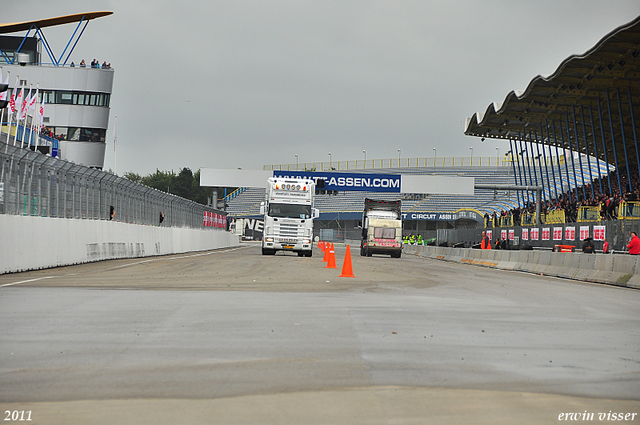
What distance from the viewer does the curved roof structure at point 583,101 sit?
39000 millimetres

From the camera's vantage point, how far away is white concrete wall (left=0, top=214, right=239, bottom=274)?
18.0 meters

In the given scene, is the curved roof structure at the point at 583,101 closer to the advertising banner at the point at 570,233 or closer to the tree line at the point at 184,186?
the advertising banner at the point at 570,233

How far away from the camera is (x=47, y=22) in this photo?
6962 cm

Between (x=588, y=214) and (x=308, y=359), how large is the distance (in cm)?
3041

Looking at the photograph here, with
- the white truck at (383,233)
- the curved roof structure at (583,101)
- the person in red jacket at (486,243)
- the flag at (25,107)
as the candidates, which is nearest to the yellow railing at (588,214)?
the curved roof structure at (583,101)

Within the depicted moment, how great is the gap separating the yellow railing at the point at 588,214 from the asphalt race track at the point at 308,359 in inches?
883

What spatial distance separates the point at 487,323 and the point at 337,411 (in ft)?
17.6

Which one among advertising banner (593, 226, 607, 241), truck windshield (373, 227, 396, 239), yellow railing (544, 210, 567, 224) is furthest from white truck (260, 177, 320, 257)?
yellow railing (544, 210, 567, 224)

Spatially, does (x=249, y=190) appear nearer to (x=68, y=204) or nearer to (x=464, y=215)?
(x=464, y=215)

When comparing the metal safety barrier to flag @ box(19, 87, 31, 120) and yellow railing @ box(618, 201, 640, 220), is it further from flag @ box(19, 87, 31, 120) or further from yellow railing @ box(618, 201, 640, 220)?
yellow railing @ box(618, 201, 640, 220)

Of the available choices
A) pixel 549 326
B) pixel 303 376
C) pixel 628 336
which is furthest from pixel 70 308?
pixel 628 336

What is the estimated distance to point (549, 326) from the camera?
9.65 meters

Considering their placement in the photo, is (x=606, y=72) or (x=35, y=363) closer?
(x=35, y=363)

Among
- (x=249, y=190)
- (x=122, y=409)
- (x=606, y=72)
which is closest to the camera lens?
(x=122, y=409)
